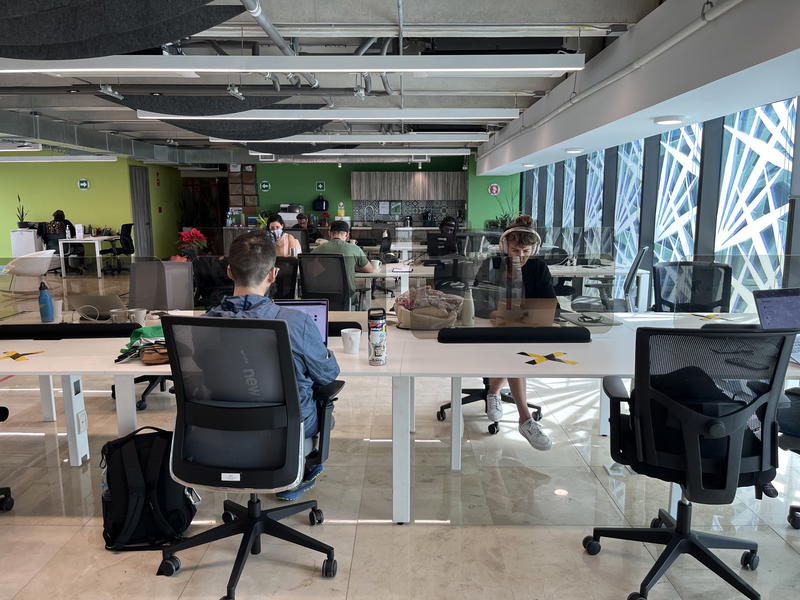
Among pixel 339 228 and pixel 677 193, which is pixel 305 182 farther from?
pixel 677 193

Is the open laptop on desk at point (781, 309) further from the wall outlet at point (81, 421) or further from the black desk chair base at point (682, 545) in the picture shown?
the wall outlet at point (81, 421)

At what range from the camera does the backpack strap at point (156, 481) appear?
289 centimetres

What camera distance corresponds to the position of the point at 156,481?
291cm

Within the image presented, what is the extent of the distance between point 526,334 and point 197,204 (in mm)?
18028

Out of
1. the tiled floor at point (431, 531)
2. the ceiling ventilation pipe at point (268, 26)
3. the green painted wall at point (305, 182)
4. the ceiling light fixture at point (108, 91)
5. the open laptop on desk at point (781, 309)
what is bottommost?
the tiled floor at point (431, 531)

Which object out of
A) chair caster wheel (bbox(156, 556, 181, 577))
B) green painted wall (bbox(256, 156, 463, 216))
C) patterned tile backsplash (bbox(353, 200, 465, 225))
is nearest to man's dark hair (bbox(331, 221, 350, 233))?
chair caster wheel (bbox(156, 556, 181, 577))

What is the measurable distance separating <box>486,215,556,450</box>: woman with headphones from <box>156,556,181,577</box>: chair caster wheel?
193 centimetres

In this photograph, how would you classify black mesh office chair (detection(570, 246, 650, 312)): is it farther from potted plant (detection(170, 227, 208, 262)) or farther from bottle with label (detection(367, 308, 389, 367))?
potted plant (detection(170, 227, 208, 262))

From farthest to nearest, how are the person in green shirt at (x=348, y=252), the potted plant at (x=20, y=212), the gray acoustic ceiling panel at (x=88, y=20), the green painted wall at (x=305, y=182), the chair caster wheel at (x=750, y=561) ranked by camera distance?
the green painted wall at (x=305, y=182), the potted plant at (x=20, y=212), the person in green shirt at (x=348, y=252), the chair caster wheel at (x=750, y=561), the gray acoustic ceiling panel at (x=88, y=20)

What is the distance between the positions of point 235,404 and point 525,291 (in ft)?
7.22

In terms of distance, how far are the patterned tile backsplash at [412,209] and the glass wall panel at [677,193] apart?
337 inches

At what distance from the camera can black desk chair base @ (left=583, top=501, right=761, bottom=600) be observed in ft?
8.13

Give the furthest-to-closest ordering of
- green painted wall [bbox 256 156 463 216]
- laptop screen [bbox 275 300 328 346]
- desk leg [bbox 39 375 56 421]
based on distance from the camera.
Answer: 1. green painted wall [bbox 256 156 463 216]
2. desk leg [bbox 39 375 56 421]
3. laptop screen [bbox 275 300 328 346]

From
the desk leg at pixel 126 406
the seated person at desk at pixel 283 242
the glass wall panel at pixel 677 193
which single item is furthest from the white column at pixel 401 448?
the glass wall panel at pixel 677 193
